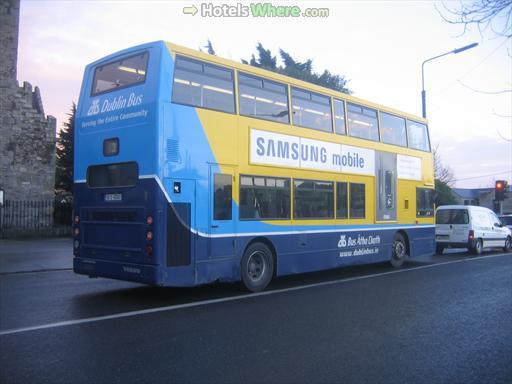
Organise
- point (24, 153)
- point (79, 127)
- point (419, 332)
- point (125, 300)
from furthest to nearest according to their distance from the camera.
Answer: point (24, 153) → point (79, 127) → point (125, 300) → point (419, 332)

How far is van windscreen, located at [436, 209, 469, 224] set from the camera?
62.8 ft

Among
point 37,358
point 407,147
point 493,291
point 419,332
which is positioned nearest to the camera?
point 37,358

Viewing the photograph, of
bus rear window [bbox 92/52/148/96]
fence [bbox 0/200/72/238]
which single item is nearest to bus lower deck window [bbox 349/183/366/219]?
bus rear window [bbox 92/52/148/96]

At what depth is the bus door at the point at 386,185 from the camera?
13.0 metres

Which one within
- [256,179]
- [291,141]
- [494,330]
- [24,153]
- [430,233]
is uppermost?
[24,153]

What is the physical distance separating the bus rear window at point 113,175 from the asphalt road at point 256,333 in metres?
2.00

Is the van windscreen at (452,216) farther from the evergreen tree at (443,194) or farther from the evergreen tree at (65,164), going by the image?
the evergreen tree at (65,164)

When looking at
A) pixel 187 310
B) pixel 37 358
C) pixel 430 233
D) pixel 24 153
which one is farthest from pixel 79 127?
pixel 24 153

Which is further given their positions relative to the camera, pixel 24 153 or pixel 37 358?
pixel 24 153

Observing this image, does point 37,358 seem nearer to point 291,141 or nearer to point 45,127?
point 291,141

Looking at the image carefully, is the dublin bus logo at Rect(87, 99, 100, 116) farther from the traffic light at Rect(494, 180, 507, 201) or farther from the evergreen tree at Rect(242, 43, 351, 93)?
the evergreen tree at Rect(242, 43, 351, 93)

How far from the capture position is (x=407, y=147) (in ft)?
46.9

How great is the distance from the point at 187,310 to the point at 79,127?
4.05 metres

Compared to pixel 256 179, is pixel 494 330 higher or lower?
lower
